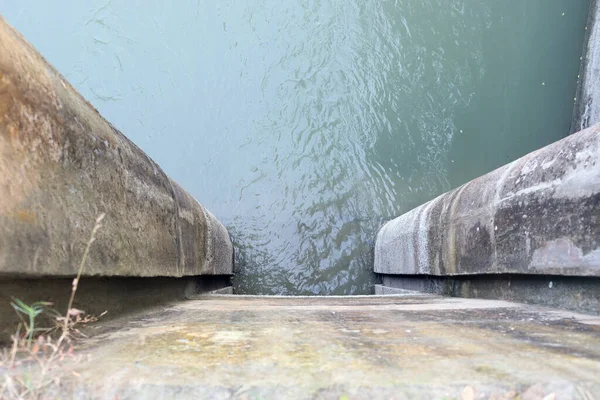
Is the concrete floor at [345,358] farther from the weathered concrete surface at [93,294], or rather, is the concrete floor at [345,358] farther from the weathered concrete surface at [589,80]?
the weathered concrete surface at [589,80]

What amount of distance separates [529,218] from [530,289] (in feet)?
1.34

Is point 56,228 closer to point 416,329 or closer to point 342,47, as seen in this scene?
point 416,329

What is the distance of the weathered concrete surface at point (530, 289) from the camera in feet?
6.25

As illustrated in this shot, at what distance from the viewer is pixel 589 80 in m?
5.71

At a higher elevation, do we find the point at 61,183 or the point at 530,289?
the point at 61,183

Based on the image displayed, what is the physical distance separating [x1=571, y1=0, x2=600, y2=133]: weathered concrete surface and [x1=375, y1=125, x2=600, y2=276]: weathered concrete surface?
3.36 m

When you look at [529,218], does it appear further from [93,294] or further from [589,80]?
[589,80]

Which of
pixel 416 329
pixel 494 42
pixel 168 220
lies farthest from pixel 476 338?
pixel 494 42

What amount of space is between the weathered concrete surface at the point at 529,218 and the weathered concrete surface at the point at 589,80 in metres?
3.36

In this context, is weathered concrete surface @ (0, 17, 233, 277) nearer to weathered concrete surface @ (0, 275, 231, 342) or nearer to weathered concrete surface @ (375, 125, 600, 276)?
weathered concrete surface @ (0, 275, 231, 342)

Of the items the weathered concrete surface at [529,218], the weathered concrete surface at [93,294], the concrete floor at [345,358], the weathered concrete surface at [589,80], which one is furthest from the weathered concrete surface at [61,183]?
the weathered concrete surface at [589,80]

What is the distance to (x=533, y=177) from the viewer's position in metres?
2.19

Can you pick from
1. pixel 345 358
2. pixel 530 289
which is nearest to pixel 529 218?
pixel 530 289

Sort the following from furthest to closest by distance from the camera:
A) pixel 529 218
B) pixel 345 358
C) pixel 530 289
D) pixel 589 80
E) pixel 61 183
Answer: pixel 589 80, pixel 530 289, pixel 529 218, pixel 61 183, pixel 345 358
